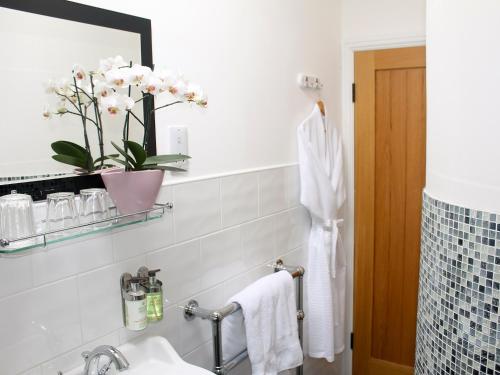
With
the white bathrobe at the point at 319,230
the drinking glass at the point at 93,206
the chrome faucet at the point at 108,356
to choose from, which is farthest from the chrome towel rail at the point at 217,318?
the white bathrobe at the point at 319,230

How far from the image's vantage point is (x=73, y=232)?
1.08m

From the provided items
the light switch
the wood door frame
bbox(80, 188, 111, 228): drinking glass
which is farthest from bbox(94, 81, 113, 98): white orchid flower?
the wood door frame

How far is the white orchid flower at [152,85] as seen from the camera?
116 cm

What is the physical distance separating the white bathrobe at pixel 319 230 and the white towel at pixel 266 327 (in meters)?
0.45

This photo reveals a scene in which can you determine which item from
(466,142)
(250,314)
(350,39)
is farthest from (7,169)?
(350,39)

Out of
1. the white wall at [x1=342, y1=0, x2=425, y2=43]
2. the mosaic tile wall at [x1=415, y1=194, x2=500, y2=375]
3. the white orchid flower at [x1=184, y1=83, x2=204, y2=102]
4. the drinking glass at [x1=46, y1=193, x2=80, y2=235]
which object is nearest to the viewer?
the drinking glass at [x1=46, y1=193, x2=80, y2=235]

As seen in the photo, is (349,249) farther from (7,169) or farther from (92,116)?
(7,169)

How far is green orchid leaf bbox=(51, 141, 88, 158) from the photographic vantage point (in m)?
1.12

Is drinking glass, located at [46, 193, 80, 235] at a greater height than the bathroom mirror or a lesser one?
lesser

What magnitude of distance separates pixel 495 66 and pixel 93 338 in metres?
1.40

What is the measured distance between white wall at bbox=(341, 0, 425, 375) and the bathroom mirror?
1.68 meters

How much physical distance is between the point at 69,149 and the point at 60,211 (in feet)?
0.50

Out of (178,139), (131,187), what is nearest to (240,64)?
(178,139)

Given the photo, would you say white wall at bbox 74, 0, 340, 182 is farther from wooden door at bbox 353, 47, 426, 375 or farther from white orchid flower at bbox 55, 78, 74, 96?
wooden door at bbox 353, 47, 426, 375
